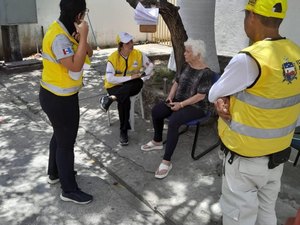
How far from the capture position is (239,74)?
6.44 feet

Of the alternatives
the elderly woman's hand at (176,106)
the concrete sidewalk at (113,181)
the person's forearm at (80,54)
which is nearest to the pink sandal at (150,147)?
the concrete sidewalk at (113,181)

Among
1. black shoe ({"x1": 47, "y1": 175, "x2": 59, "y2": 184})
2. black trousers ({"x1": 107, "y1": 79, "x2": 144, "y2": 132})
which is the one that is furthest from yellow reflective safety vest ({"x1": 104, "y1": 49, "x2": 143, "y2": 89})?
black shoe ({"x1": 47, "y1": 175, "x2": 59, "y2": 184})

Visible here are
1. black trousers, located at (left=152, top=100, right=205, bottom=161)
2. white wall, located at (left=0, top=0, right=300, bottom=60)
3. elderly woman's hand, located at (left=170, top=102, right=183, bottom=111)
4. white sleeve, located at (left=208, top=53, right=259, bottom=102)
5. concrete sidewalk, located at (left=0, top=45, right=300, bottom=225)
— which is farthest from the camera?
white wall, located at (left=0, top=0, right=300, bottom=60)

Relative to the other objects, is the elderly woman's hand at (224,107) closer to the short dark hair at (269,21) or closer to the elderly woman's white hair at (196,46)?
the short dark hair at (269,21)

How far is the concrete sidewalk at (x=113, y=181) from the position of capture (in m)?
3.12

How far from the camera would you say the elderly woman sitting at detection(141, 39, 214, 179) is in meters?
3.73

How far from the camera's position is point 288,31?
271 inches

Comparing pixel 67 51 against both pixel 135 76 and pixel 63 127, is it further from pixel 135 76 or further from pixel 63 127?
pixel 135 76

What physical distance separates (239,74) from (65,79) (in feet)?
5.00

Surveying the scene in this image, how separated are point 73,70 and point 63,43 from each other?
223mm

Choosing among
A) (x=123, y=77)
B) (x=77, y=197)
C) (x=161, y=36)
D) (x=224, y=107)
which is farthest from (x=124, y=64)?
(x=161, y=36)

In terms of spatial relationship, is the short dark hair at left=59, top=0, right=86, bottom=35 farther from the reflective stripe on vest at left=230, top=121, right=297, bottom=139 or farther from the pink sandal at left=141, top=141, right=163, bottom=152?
the pink sandal at left=141, top=141, right=163, bottom=152

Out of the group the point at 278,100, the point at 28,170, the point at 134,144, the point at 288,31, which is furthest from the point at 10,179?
the point at 288,31

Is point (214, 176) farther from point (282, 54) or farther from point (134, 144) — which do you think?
point (282, 54)
